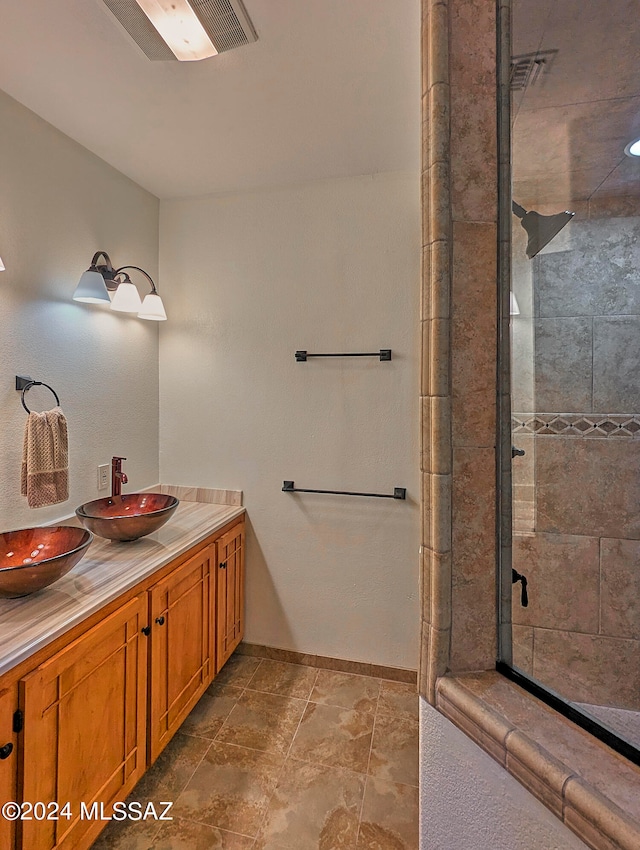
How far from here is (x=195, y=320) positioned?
7.99 feet

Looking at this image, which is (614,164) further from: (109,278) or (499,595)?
(109,278)

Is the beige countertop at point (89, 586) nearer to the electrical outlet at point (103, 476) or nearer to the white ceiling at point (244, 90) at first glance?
the electrical outlet at point (103, 476)

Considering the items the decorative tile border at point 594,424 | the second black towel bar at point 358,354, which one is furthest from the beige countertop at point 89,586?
the decorative tile border at point 594,424

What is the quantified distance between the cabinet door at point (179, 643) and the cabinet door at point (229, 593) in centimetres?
8

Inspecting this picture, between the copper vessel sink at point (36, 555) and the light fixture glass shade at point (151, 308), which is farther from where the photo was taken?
the light fixture glass shade at point (151, 308)

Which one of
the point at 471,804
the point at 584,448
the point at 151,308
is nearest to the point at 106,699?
the point at 471,804

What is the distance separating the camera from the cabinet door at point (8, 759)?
3.30 ft

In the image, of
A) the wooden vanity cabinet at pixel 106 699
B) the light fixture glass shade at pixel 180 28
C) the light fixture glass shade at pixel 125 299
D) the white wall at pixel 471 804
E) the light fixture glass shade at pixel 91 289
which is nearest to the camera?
the white wall at pixel 471 804

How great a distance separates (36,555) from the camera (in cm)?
152

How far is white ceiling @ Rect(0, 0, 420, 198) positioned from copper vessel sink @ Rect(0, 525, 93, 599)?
5.20 ft

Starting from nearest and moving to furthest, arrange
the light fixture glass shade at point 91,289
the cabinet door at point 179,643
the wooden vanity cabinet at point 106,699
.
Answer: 1. the wooden vanity cabinet at point 106,699
2. the cabinet door at point 179,643
3. the light fixture glass shade at point 91,289

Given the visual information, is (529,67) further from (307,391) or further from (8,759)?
(8,759)

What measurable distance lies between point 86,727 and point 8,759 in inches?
10.4

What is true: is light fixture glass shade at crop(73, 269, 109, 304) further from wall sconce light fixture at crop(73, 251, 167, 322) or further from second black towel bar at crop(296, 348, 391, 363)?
second black towel bar at crop(296, 348, 391, 363)
